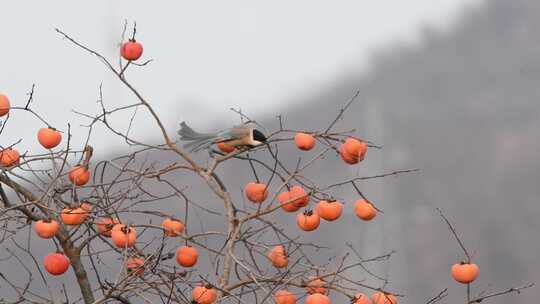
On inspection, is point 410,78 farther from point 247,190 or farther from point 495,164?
point 247,190

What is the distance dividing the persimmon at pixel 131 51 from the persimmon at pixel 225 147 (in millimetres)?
381

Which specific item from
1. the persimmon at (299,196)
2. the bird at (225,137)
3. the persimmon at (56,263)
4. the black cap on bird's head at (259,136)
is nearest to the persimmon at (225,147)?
the bird at (225,137)

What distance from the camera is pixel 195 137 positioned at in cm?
374

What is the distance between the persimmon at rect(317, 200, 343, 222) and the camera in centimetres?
356

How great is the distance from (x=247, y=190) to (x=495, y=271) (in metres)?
16.9

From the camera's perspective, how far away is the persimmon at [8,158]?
3.62 m

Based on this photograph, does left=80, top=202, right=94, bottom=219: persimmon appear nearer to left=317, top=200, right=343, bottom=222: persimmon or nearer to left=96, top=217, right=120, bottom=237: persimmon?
left=96, top=217, right=120, bottom=237: persimmon

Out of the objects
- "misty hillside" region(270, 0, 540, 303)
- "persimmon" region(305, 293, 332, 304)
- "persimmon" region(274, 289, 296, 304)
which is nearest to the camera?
"persimmon" region(305, 293, 332, 304)

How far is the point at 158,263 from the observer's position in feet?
11.5

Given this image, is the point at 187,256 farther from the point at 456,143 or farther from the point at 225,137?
the point at 456,143

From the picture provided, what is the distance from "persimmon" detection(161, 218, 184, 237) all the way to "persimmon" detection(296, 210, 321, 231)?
366 millimetres

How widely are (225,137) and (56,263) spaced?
2.14 feet

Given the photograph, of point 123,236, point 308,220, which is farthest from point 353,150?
point 123,236

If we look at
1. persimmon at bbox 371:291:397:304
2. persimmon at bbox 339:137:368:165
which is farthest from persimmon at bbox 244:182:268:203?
persimmon at bbox 371:291:397:304
